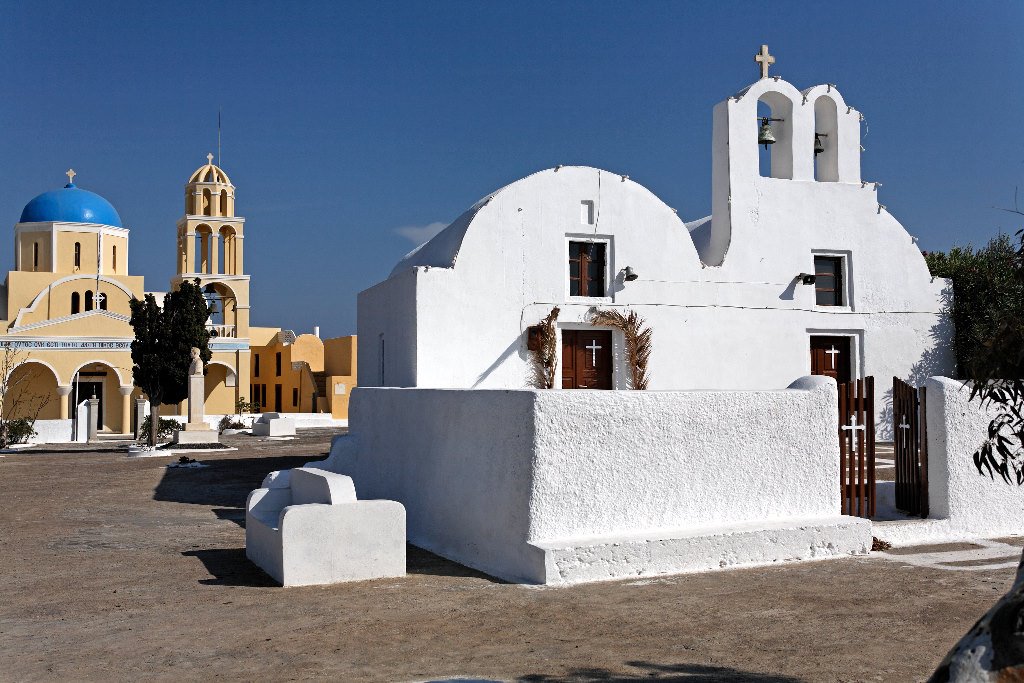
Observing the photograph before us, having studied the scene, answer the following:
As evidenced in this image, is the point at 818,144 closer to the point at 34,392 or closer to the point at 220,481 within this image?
the point at 220,481

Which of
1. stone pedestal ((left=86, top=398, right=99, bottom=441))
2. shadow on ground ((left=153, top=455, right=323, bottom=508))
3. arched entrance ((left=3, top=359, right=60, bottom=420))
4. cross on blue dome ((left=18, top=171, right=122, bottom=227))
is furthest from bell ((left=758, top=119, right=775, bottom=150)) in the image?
cross on blue dome ((left=18, top=171, right=122, bottom=227))

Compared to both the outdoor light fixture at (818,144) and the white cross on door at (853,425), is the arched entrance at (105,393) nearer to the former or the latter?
the outdoor light fixture at (818,144)

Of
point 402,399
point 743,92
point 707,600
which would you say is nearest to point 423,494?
point 402,399

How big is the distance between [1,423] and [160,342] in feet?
17.7

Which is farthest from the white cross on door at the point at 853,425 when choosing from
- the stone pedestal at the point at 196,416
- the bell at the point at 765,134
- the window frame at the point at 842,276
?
the stone pedestal at the point at 196,416

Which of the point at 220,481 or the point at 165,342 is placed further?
the point at 165,342

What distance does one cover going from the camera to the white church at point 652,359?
8148 millimetres

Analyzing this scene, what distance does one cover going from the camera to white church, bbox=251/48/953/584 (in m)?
8.15

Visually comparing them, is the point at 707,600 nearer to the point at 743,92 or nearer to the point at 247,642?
the point at 247,642

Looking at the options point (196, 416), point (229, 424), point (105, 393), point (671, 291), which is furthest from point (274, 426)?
point (671, 291)

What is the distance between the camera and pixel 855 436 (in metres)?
9.98

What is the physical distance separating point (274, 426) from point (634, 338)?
19495 mm

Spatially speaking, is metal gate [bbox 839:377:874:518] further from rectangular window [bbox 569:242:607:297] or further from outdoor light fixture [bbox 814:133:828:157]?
outdoor light fixture [bbox 814:133:828:157]

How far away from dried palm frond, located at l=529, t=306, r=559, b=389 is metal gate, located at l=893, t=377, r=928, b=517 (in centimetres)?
494
